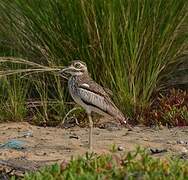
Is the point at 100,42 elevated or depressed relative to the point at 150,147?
elevated

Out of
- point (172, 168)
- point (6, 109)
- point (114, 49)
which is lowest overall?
point (172, 168)

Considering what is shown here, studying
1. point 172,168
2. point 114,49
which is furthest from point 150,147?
point 172,168

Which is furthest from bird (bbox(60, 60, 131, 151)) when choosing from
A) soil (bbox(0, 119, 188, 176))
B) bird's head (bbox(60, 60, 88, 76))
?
soil (bbox(0, 119, 188, 176))

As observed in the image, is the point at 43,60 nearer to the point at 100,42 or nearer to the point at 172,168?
the point at 100,42

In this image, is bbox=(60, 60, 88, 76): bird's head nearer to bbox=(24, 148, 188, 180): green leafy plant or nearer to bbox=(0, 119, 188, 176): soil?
bbox=(0, 119, 188, 176): soil

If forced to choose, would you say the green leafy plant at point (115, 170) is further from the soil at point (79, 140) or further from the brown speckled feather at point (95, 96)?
the brown speckled feather at point (95, 96)

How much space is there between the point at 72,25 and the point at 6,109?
150 cm

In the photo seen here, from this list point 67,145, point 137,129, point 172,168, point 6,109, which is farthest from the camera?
point 6,109

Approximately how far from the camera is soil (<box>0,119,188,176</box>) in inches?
318

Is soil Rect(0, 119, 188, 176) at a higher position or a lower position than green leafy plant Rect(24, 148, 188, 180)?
higher

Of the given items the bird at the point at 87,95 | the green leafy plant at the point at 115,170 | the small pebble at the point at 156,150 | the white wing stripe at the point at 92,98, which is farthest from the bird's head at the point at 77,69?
the green leafy plant at the point at 115,170

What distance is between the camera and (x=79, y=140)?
912 centimetres

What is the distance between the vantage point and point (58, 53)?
10836 millimetres

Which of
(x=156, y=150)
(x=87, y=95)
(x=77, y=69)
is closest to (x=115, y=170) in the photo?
(x=156, y=150)
